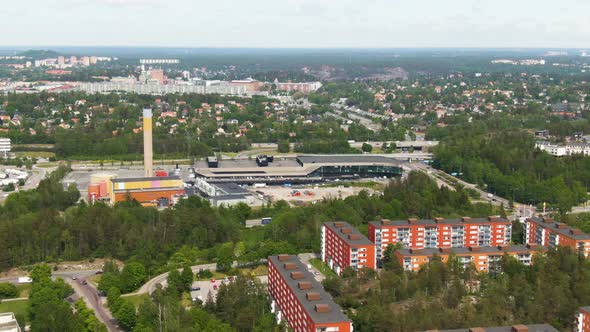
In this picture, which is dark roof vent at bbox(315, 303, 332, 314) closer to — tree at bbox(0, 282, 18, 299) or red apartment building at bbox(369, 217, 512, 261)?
red apartment building at bbox(369, 217, 512, 261)

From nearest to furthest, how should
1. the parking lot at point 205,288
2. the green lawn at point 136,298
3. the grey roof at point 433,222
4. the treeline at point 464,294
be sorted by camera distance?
the treeline at point 464,294
the green lawn at point 136,298
the parking lot at point 205,288
the grey roof at point 433,222

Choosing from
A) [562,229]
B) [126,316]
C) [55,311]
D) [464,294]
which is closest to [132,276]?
[126,316]

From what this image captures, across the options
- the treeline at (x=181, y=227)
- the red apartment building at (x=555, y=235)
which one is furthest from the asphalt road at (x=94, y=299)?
the red apartment building at (x=555, y=235)

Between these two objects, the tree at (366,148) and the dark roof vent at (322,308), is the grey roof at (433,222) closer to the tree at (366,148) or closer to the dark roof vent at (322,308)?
the dark roof vent at (322,308)

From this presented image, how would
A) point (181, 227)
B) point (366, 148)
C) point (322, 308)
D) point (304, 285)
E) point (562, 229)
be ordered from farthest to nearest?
point (366, 148)
point (181, 227)
point (562, 229)
point (304, 285)
point (322, 308)

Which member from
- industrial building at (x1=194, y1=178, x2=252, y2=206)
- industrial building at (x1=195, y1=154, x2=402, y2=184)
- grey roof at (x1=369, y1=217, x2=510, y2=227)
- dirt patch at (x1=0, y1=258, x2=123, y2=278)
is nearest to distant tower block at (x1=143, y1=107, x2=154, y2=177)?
industrial building at (x1=194, y1=178, x2=252, y2=206)

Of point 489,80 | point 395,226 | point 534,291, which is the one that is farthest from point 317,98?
point 534,291

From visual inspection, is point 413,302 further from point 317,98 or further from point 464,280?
point 317,98

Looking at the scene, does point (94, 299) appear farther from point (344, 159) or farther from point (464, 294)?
point (344, 159)
